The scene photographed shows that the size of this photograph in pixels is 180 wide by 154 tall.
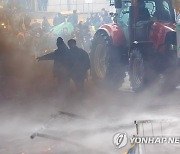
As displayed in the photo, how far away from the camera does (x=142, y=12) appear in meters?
9.95

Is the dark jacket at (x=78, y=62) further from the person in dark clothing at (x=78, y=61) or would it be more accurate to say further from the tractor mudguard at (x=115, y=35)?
the tractor mudguard at (x=115, y=35)

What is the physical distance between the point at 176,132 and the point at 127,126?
77 centimetres

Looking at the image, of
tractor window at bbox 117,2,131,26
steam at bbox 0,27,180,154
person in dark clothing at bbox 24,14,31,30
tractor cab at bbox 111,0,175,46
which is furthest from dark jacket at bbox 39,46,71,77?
person in dark clothing at bbox 24,14,31,30

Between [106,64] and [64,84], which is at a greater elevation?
[106,64]

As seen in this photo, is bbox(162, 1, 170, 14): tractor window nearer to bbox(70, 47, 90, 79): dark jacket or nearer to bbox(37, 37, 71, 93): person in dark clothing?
bbox(70, 47, 90, 79): dark jacket

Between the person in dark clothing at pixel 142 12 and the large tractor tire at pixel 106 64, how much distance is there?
0.96 meters

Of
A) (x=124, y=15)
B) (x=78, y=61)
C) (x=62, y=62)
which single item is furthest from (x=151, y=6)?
(x=62, y=62)

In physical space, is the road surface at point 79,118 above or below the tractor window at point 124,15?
below

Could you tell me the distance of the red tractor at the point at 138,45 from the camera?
9.37 m

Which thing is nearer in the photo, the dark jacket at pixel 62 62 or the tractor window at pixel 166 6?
the dark jacket at pixel 62 62

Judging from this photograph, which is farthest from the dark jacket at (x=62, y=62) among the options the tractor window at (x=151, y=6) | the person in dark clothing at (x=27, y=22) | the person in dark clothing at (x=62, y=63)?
the person in dark clothing at (x=27, y=22)

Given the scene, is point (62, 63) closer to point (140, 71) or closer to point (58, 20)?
point (140, 71)

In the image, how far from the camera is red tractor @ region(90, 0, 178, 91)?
9.37 meters

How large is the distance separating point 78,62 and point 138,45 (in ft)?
4.75
